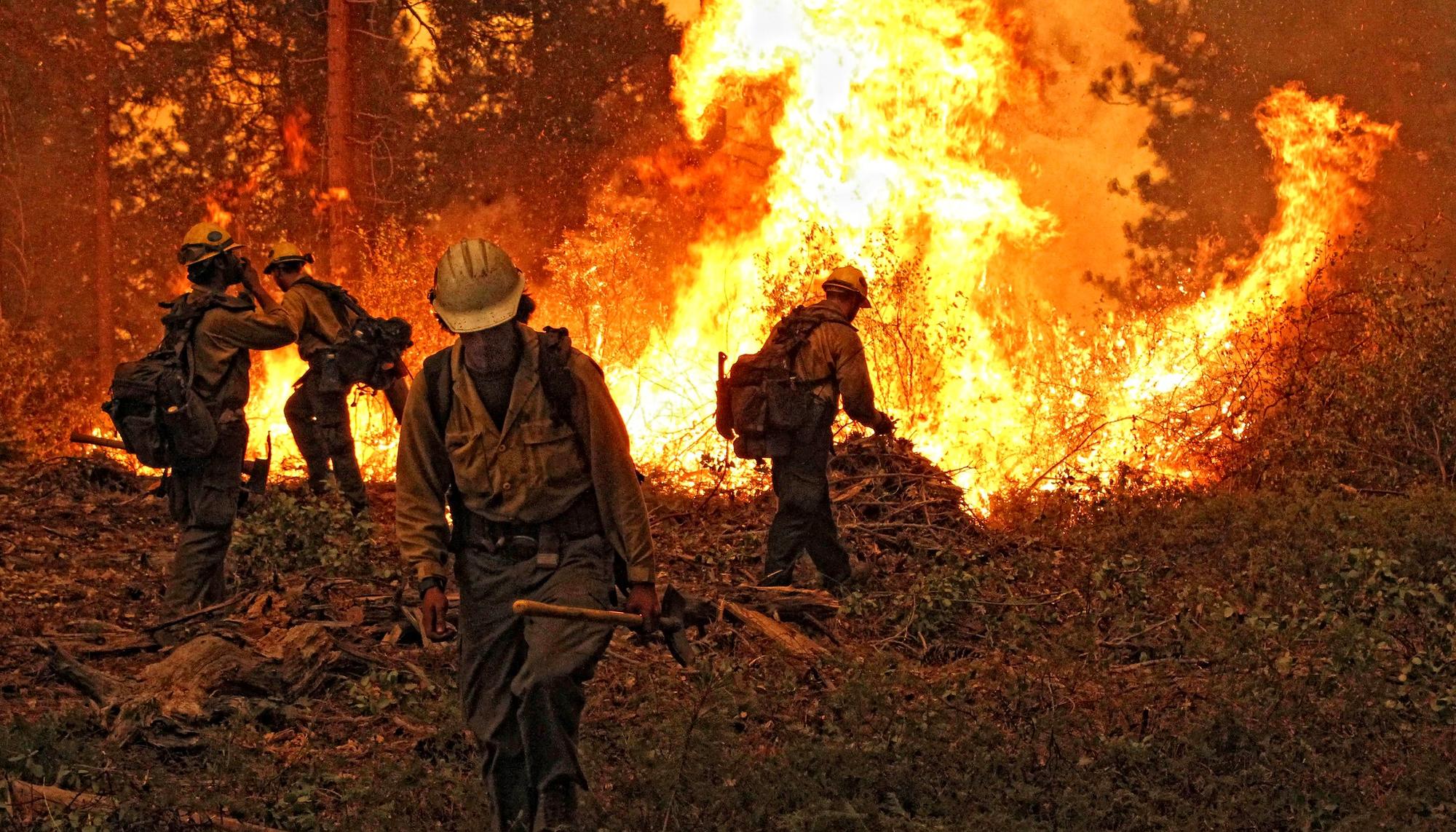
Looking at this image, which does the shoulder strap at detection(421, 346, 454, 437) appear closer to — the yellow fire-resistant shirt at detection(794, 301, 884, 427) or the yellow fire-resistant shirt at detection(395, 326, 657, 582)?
the yellow fire-resistant shirt at detection(395, 326, 657, 582)

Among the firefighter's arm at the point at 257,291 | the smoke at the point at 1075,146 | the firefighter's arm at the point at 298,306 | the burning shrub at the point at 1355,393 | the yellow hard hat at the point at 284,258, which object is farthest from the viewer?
the smoke at the point at 1075,146

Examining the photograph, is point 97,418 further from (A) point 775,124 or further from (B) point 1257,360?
(B) point 1257,360

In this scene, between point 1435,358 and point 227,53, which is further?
point 227,53

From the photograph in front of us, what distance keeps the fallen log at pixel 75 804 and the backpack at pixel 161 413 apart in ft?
8.63

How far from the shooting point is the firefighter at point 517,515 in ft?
15.5

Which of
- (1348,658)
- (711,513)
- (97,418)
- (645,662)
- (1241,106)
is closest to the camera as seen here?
(1348,658)

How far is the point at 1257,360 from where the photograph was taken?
1391cm

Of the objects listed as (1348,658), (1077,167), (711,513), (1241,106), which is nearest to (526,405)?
(1348,658)

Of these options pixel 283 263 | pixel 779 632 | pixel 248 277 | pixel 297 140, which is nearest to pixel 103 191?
pixel 297 140

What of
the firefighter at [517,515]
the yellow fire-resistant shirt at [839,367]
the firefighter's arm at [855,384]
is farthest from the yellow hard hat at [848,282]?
the firefighter at [517,515]

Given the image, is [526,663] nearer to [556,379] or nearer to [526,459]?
[526,459]

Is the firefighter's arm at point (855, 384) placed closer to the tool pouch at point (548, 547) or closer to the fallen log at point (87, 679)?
the tool pouch at point (548, 547)

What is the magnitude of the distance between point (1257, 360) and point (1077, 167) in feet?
13.6

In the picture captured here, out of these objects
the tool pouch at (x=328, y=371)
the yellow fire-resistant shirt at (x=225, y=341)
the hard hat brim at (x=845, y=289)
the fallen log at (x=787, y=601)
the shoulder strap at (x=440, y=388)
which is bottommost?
the fallen log at (x=787, y=601)
